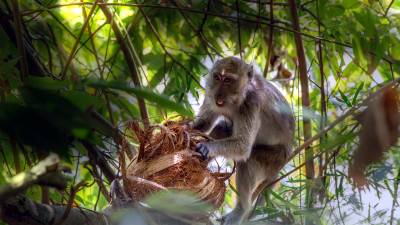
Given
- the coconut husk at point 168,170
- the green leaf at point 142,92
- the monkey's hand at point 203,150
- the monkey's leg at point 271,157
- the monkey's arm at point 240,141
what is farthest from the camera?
the monkey's leg at point 271,157

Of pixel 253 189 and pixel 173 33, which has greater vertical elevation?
pixel 173 33

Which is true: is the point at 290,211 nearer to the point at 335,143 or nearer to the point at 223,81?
the point at 223,81

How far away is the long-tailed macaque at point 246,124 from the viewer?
10.1ft

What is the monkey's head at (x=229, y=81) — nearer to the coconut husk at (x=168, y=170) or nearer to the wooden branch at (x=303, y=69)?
the wooden branch at (x=303, y=69)

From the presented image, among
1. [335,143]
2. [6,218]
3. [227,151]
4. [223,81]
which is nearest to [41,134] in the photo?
[335,143]

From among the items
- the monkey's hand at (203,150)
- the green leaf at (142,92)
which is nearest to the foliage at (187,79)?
the green leaf at (142,92)

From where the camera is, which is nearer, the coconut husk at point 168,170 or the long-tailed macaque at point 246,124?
the coconut husk at point 168,170

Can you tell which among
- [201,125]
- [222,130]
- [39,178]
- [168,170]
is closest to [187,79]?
[201,125]

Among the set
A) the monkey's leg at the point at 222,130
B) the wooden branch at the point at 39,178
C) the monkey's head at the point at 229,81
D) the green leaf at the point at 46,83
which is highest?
the monkey's head at the point at 229,81

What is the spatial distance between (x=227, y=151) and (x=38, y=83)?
2.14 meters

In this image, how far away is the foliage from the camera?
2.56ft

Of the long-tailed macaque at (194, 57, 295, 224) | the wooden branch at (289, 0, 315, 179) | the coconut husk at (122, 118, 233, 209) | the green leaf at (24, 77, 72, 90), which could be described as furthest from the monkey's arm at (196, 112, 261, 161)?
the green leaf at (24, 77, 72, 90)

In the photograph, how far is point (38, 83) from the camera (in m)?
0.86

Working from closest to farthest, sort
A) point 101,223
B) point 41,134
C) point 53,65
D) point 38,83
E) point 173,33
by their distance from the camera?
point 41,134 < point 38,83 < point 101,223 < point 53,65 < point 173,33
